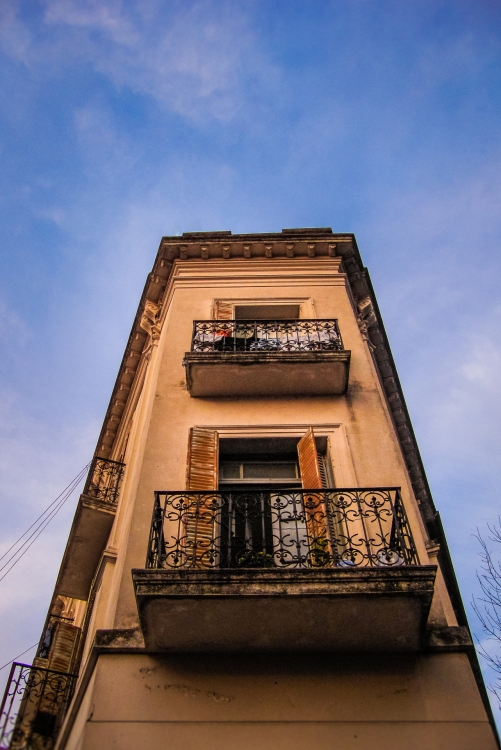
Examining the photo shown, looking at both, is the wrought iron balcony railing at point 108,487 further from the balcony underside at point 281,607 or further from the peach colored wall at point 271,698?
the balcony underside at point 281,607

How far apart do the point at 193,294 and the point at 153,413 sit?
13.9 ft

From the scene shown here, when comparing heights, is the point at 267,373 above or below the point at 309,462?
above

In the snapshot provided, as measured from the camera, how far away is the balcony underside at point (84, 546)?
38.6 feet

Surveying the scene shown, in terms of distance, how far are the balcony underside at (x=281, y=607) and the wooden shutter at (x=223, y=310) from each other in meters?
7.10

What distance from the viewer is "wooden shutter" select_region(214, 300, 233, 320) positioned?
13.1m

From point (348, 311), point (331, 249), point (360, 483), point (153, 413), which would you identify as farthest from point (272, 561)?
point (331, 249)

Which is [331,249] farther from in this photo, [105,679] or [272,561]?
[105,679]

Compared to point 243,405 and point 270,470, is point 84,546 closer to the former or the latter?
point 243,405

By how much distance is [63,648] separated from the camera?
1015 cm

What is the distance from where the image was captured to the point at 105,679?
681cm

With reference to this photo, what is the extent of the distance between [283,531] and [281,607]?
204 centimetres

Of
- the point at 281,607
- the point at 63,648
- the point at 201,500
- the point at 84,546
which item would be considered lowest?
the point at 281,607

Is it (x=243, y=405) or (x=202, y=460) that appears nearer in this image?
(x=202, y=460)

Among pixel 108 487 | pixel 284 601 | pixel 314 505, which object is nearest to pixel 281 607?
pixel 284 601
